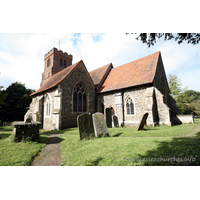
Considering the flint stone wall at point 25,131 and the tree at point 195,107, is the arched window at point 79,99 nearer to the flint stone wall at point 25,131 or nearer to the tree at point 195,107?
the flint stone wall at point 25,131

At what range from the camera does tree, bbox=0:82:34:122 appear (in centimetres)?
2278

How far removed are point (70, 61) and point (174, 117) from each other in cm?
2109

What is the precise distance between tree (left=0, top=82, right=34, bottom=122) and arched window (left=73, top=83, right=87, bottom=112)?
55.2ft

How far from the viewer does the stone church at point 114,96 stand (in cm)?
1139

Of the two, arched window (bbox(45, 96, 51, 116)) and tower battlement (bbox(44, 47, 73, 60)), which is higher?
tower battlement (bbox(44, 47, 73, 60))

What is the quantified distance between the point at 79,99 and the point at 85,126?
26.5 feet

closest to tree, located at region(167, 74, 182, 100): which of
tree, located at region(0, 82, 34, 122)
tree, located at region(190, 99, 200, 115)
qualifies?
tree, located at region(190, 99, 200, 115)

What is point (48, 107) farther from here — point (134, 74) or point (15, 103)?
point (15, 103)

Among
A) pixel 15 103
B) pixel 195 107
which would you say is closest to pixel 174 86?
pixel 195 107

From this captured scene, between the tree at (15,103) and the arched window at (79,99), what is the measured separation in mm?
16816

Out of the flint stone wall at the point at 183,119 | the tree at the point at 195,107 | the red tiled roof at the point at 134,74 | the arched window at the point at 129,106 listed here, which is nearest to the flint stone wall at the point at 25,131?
the arched window at the point at 129,106

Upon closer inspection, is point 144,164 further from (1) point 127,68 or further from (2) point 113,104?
(1) point 127,68

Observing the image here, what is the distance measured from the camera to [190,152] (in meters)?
3.04

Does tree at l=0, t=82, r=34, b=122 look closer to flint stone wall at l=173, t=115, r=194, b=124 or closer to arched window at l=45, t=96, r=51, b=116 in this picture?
arched window at l=45, t=96, r=51, b=116
